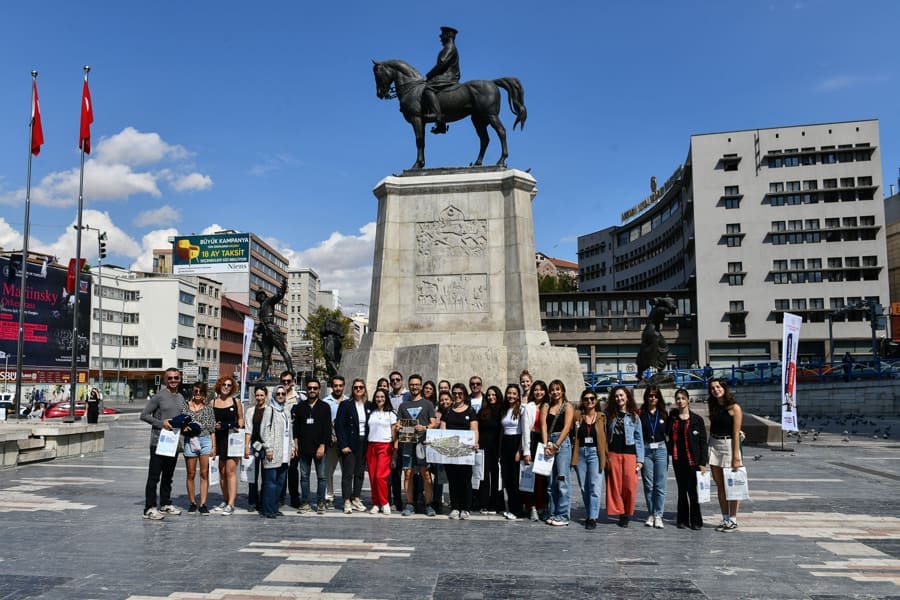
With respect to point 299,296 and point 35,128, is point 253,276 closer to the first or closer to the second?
point 299,296

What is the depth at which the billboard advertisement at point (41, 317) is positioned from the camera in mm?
66375

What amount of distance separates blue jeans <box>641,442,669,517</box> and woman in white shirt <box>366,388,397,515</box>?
3300 millimetres

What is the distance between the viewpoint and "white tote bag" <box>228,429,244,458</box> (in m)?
9.55

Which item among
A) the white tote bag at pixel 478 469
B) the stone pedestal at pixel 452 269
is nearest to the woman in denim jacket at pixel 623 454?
the white tote bag at pixel 478 469

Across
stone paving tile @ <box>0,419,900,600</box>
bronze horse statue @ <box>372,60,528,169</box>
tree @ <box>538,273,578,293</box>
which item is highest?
tree @ <box>538,273,578,293</box>

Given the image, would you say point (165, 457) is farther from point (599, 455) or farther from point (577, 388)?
point (577, 388)

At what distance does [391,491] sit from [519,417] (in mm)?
2504

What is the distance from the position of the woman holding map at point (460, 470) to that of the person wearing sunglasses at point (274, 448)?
6.82ft

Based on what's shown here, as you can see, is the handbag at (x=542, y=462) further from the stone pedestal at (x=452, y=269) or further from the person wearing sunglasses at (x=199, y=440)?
the stone pedestal at (x=452, y=269)

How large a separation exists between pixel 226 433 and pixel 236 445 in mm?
223

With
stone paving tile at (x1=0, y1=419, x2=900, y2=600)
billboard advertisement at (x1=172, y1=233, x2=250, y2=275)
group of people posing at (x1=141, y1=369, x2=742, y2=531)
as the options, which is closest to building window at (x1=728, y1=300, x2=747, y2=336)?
stone paving tile at (x1=0, y1=419, x2=900, y2=600)

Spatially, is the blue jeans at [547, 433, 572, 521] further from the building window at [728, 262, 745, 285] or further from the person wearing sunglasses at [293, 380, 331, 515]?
the building window at [728, 262, 745, 285]

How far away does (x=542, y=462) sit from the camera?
29.0 ft

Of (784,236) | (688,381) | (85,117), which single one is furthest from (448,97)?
(784,236)
